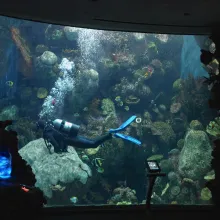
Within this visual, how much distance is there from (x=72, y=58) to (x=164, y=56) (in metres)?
7.59

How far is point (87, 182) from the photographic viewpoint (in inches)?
423

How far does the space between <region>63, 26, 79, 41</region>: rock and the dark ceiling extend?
11918 millimetres

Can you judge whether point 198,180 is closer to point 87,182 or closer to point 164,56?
point 87,182

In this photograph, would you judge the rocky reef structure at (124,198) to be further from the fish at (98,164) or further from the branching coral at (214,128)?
the branching coral at (214,128)

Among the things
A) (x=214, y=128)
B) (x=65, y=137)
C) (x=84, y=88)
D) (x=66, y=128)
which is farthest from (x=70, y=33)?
(x=214, y=128)

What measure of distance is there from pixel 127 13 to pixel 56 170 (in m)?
7.54

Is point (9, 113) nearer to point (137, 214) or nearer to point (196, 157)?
point (196, 157)

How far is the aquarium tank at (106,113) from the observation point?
33.4 ft

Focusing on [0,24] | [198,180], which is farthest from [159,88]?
[0,24]

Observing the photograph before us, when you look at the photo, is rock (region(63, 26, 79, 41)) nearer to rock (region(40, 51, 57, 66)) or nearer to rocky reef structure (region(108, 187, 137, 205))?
rock (region(40, 51, 57, 66))

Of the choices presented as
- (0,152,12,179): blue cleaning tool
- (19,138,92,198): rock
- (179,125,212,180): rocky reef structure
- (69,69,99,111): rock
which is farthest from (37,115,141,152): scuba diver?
(0,152,12,179): blue cleaning tool

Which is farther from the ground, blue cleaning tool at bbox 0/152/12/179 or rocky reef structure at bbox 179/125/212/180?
blue cleaning tool at bbox 0/152/12/179

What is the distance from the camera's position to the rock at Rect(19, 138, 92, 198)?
989 cm

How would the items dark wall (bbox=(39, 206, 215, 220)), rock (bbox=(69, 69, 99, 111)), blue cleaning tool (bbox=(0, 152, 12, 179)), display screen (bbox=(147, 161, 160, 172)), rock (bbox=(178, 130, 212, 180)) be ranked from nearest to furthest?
blue cleaning tool (bbox=(0, 152, 12, 179))
display screen (bbox=(147, 161, 160, 172))
dark wall (bbox=(39, 206, 215, 220))
rock (bbox=(178, 130, 212, 180))
rock (bbox=(69, 69, 99, 111))
